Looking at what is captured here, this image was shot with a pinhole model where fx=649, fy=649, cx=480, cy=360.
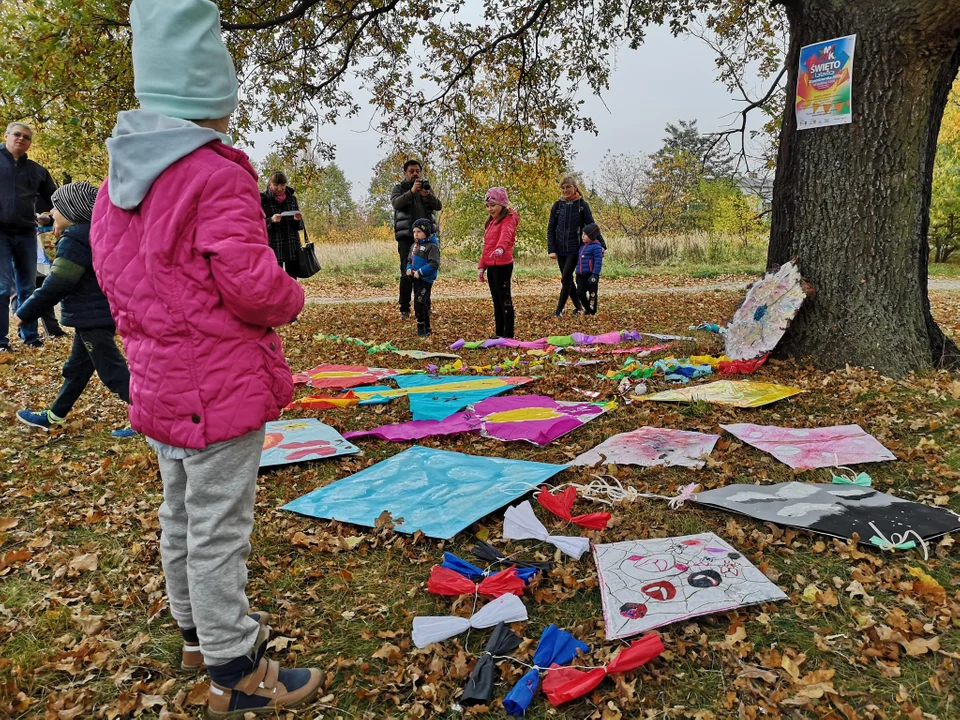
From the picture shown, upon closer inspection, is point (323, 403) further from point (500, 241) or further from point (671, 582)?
point (671, 582)

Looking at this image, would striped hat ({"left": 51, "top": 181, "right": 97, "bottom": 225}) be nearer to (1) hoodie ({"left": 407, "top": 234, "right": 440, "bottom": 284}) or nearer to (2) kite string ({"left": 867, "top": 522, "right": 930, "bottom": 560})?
(1) hoodie ({"left": 407, "top": 234, "right": 440, "bottom": 284})

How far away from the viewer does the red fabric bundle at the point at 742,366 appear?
17.9ft

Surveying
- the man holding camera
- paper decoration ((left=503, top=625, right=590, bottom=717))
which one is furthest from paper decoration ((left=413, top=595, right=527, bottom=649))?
the man holding camera

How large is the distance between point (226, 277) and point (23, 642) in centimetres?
179

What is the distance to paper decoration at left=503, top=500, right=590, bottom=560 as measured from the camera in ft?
9.36

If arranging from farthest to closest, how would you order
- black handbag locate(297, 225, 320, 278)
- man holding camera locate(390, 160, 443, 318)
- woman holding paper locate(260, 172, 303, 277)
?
man holding camera locate(390, 160, 443, 318), black handbag locate(297, 225, 320, 278), woman holding paper locate(260, 172, 303, 277)

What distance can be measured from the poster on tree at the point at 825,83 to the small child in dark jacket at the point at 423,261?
14.4 feet

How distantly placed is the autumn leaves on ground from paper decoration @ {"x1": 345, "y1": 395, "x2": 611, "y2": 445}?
0.33 feet

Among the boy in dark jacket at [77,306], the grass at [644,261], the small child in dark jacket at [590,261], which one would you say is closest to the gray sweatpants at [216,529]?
the boy in dark jacket at [77,306]

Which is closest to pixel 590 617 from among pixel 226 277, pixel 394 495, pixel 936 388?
pixel 394 495

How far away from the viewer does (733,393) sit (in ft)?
16.1

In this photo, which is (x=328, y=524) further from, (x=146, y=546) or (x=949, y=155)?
(x=949, y=155)

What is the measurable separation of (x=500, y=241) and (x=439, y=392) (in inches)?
106

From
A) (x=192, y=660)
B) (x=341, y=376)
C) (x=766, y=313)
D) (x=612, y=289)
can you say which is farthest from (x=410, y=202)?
(x=612, y=289)
